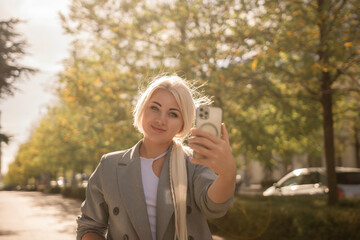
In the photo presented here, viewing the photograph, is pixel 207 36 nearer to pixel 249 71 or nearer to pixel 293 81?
pixel 249 71

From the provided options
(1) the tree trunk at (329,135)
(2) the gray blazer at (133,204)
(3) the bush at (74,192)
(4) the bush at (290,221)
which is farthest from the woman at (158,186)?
(3) the bush at (74,192)

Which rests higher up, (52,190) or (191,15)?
(191,15)

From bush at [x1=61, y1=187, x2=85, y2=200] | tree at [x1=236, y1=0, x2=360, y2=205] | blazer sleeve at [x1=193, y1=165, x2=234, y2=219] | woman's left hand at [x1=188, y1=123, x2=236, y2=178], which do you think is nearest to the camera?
woman's left hand at [x1=188, y1=123, x2=236, y2=178]

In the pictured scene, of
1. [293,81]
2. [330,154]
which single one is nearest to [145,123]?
[293,81]

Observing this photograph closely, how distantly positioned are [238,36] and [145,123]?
21.3 ft

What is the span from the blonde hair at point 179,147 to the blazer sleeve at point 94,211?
44 cm

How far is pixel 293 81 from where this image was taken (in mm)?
9414

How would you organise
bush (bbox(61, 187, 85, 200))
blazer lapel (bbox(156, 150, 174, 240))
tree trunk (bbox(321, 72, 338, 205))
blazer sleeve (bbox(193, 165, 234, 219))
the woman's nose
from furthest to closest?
bush (bbox(61, 187, 85, 200)) < tree trunk (bbox(321, 72, 338, 205)) < the woman's nose < blazer lapel (bbox(156, 150, 174, 240)) < blazer sleeve (bbox(193, 165, 234, 219))

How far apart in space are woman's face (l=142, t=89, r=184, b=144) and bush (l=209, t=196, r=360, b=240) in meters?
5.89

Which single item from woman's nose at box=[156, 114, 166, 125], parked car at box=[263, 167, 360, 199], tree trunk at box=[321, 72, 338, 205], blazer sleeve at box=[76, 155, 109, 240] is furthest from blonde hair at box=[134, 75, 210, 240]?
parked car at box=[263, 167, 360, 199]

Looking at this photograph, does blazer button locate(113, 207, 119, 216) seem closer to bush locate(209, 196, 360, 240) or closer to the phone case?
the phone case

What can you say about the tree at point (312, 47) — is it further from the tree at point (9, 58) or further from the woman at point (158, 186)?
the tree at point (9, 58)

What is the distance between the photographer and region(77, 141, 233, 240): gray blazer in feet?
7.61

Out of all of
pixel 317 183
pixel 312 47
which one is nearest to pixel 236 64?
pixel 312 47
